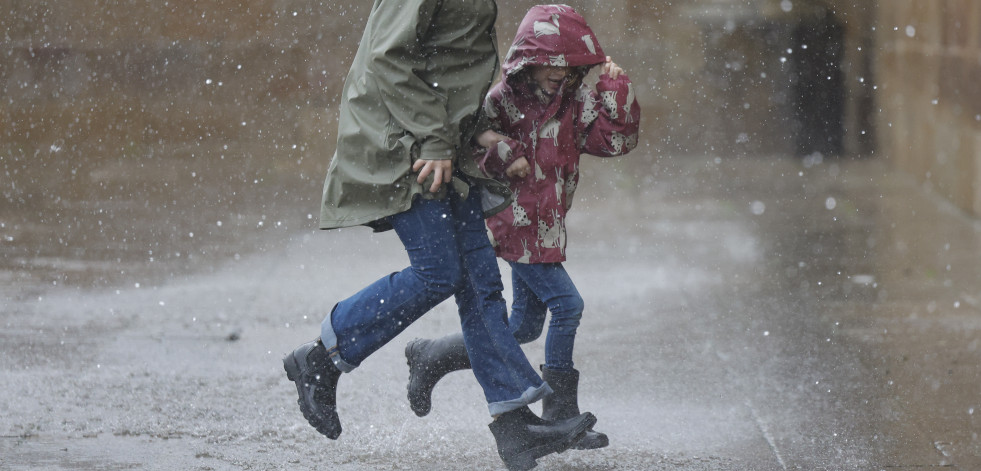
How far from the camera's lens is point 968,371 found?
16.5ft

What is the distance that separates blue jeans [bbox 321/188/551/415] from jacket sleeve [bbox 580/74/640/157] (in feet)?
1.64

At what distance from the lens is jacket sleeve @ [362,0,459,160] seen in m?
3.54

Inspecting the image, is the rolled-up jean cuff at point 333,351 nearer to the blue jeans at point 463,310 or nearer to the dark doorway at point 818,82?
A: the blue jeans at point 463,310

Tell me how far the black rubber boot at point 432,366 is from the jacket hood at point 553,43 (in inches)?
38.5

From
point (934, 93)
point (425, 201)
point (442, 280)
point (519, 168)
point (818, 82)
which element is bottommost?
point (442, 280)

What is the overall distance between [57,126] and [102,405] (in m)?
7.40

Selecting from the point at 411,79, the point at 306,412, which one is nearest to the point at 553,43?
the point at 411,79

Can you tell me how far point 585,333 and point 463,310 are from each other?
1987 millimetres

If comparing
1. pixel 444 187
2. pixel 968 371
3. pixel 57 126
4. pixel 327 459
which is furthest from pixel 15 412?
pixel 57 126

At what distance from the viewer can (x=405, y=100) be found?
141 inches

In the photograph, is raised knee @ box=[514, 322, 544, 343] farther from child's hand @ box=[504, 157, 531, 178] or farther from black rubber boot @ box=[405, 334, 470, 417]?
child's hand @ box=[504, 157, 531, 178]

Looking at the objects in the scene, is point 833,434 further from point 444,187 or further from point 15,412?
point 15,412

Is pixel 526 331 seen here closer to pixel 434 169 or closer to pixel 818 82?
pixel 434 169

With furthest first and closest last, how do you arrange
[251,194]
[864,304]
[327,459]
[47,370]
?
1. [251,194]
2. [864,304]
3. [47,370]
4. [327,459]
